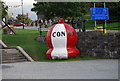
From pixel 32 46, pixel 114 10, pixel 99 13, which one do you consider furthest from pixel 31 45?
pixel 114 10

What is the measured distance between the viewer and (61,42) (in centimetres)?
1723

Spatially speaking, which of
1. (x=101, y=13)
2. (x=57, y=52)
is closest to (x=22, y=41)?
(x=57, y=52)

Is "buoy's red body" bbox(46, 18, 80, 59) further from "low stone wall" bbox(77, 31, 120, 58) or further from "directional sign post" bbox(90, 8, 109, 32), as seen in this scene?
"directional sign post" bbox(90, 8, 109, 32)

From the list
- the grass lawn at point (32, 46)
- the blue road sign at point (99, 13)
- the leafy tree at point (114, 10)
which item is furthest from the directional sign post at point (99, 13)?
the leafy tree at point (114, 10)

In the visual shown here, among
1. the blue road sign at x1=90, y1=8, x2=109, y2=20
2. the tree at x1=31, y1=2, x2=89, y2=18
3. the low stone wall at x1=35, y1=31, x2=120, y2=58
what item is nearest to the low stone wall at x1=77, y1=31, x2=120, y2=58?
the low stone wall at x1=35, y1=31, x2=120, y2=58

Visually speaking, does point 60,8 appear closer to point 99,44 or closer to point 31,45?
point 31,45

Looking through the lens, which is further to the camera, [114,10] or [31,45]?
[114,10]

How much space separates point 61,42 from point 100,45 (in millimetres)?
2918

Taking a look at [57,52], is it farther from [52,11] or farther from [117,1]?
[117,1]

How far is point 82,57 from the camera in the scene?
18594 millimetres

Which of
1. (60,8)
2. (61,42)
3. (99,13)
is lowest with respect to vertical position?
(61,42)

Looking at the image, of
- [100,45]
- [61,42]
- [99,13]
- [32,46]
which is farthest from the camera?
[99,13]

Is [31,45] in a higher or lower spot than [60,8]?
lower

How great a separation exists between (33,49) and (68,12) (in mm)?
12744
